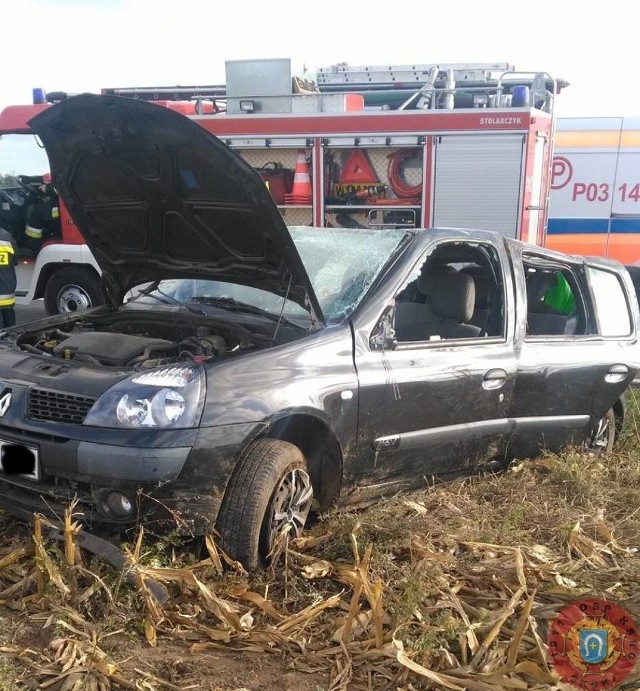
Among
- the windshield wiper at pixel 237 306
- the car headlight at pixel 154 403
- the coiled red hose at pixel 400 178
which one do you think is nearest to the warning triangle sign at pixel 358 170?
the coiled red hose at pixel 400 178

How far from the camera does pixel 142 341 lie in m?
3.49

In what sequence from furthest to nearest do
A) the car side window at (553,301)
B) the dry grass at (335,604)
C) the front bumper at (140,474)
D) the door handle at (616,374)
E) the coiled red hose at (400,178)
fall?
the coiled red hose at (400,178)
the car side window at (553,301)
the door handle at (616,374)
the front bumper at (140,474)
the dry grass at (335,604)

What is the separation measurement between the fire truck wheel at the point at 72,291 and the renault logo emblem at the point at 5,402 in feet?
18.3

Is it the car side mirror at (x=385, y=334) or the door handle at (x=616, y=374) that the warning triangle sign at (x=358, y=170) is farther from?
the car side mirror at (x=385, y=334)

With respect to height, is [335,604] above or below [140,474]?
below

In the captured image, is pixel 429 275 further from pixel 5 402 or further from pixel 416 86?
pixel 416 86

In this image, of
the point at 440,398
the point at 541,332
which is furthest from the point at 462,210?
the point at 440,398

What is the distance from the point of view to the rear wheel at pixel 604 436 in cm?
462

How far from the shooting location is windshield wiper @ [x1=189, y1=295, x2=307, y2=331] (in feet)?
11.6

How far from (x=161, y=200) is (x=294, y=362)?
125cm

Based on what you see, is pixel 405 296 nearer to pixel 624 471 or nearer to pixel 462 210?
pixel 624 471

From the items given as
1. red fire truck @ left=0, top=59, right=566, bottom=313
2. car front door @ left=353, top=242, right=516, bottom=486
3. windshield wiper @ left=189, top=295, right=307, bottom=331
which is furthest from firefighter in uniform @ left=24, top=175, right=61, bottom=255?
car front door @ left=353, top=242, right=516, bottom=486

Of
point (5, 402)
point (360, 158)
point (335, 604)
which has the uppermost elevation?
point (360, 158)

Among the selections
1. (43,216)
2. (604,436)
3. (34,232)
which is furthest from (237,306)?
(34,232)
